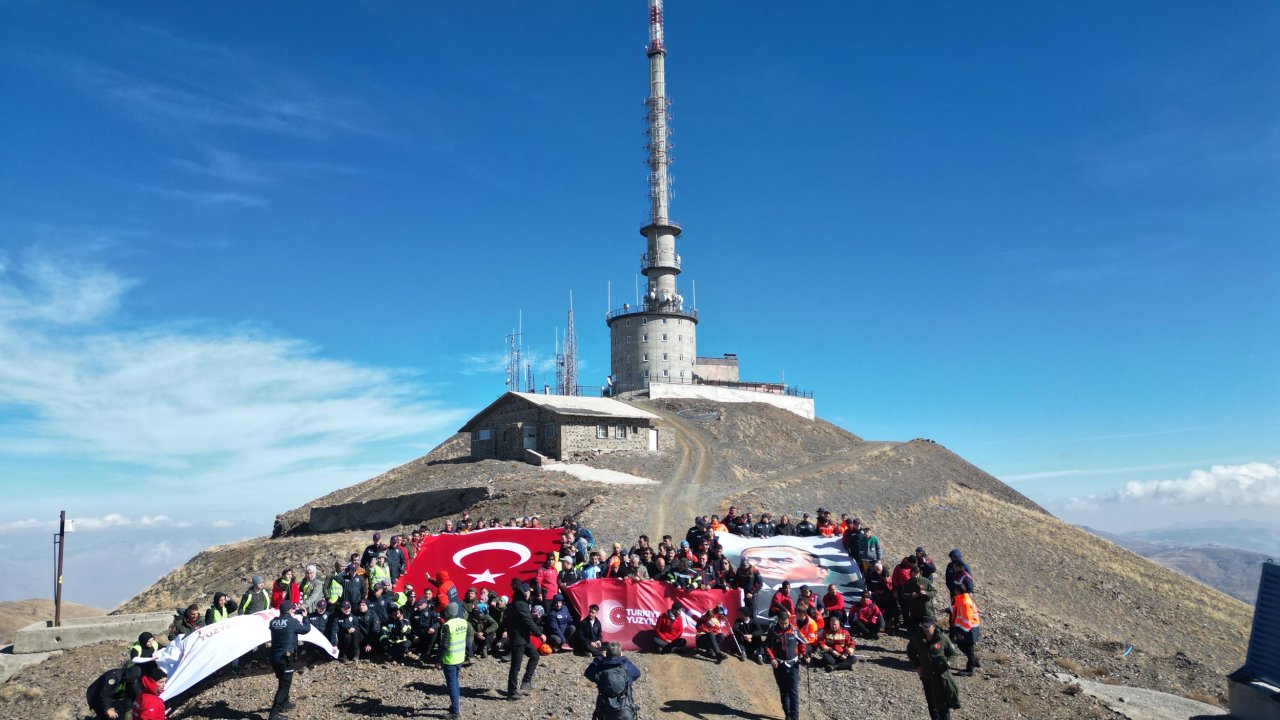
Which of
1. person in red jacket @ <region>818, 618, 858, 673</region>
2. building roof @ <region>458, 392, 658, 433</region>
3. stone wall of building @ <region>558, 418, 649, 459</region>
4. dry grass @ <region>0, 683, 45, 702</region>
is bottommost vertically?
dry grass @ <region>0, 683, 45, 702</region>

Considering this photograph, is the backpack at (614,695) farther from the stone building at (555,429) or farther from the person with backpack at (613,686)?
the stone building at (555,429)

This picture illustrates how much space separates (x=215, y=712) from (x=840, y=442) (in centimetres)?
6655

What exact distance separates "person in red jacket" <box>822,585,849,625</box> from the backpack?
7.34 metres

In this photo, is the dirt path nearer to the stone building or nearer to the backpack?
the backpack

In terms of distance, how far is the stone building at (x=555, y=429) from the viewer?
170ft

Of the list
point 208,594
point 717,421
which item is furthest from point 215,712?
point 717,421

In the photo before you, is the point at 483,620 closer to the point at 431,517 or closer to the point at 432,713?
the point at 432,713

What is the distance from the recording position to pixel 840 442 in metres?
74.6

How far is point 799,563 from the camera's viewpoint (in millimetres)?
19359

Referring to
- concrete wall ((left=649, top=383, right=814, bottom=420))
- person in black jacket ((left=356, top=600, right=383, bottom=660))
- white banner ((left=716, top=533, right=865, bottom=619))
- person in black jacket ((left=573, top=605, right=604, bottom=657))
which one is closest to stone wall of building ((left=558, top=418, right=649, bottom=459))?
concrete wall ((left=649, top=383, right=814, bottom=420))

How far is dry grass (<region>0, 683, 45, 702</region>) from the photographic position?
1705 centimetres

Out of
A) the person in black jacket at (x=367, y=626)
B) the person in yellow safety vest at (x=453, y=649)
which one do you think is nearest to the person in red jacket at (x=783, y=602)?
the person in yellow safety vest at (x=453, y=649)

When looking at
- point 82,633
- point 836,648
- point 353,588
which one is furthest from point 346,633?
point 836,648

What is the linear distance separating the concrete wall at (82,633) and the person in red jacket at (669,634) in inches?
518
